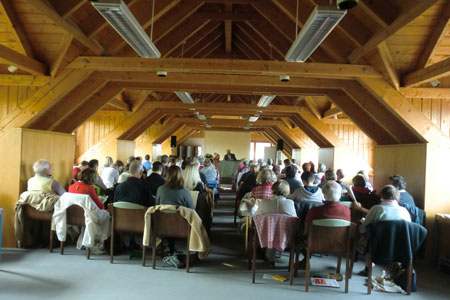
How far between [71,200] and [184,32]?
4.20 metres

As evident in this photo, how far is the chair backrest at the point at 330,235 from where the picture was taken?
12.1 feet

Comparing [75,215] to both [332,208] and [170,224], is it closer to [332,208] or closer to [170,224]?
[170,224]

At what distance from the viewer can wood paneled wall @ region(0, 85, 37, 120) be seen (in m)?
5.23

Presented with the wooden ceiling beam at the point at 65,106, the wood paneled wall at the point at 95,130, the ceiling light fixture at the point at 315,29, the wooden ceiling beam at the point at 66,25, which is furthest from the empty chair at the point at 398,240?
the wood paneled wall at the point at 95,130

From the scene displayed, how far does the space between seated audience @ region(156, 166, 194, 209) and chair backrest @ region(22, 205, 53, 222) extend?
5.60ft

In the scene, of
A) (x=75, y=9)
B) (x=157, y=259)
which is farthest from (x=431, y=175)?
(x=75, y=9)

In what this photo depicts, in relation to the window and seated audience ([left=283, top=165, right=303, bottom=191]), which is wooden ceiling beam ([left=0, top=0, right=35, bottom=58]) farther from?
the window

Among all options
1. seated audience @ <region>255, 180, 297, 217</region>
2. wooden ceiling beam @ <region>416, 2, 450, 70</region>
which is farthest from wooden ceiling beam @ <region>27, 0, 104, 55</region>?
wooden ceiling beam @ <region>416, 2, 450, 70</region>

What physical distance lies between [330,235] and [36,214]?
4010mm

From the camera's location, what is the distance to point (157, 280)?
155 inches

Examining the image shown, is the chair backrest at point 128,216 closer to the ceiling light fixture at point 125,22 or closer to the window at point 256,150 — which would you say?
the ceiling light fixture at point 125,22

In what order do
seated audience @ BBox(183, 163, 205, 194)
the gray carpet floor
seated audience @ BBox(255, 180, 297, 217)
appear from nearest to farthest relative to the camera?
the gray carpet floor < seated audience @ BBox(255, 180, 297, 217) < seated audience @ BBox(183, 163, 205, 194)

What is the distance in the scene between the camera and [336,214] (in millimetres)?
3723

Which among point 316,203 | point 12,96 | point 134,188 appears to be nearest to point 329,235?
point 316,203
